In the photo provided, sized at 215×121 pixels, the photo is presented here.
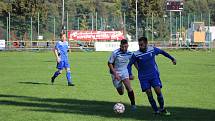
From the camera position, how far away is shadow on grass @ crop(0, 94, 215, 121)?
1117 centimetres

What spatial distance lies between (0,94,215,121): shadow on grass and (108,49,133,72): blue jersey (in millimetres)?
1064

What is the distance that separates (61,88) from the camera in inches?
712

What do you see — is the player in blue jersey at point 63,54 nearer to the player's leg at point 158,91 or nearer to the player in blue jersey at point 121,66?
the player in blue jersey at point 121,66

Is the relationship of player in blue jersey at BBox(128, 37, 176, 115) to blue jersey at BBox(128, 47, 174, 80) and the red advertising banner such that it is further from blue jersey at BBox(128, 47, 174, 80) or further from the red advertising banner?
the red advertising banner

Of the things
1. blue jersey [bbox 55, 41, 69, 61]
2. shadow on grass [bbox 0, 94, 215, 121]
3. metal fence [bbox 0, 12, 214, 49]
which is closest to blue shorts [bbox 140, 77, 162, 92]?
shadow on grass [bbox 0, 94, 215, 121]

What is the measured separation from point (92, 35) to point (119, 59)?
173 feet

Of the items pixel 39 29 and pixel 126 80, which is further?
pixel 39 29

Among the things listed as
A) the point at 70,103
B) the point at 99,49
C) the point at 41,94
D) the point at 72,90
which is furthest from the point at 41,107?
the point at 99,49

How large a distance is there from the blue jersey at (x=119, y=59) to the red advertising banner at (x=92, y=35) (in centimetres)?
5209

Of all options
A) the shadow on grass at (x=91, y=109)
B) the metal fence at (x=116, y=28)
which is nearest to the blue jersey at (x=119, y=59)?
the shadow on grass at (x=91, y=109)

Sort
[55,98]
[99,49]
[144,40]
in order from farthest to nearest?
[99,49]
[55,98]
[144,40]

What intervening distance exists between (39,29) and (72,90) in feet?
163

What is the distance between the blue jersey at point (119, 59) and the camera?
12.7 m

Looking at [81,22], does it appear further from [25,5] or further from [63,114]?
[63,114]
